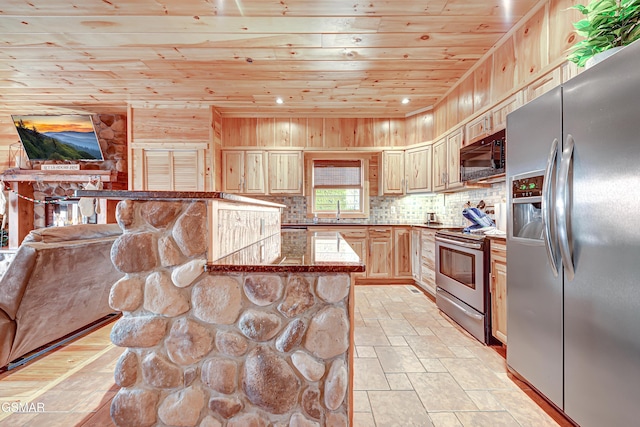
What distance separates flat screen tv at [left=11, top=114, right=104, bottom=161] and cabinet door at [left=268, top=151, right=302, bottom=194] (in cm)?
293

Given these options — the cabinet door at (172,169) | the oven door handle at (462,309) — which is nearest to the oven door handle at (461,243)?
the oven door handle at (462,309)

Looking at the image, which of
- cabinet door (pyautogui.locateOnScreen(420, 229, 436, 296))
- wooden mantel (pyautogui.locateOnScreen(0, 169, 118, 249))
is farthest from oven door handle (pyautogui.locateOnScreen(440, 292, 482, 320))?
wooden mantel (pyautogui.locateOnScreen(0, 169, 118, 249))

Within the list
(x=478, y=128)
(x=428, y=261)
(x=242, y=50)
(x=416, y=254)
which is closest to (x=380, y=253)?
(x=416, y=254)

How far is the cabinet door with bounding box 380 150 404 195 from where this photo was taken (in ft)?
14.9

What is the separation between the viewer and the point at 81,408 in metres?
1.56

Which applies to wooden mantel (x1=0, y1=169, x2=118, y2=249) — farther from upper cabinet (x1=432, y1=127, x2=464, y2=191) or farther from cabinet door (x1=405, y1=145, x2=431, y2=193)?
upper cabinet (x1=432, y1=127, x2=464, y2=191)

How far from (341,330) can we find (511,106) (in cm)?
253

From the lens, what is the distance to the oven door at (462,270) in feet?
7.87

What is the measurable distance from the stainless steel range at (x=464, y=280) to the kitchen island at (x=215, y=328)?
5.79ft

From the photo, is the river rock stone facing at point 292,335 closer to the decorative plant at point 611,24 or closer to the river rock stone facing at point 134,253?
the river rock stone facing at point 134,253

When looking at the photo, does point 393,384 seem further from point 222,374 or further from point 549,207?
point 549,207

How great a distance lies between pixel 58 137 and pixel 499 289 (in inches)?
256

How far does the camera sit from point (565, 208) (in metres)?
1.32

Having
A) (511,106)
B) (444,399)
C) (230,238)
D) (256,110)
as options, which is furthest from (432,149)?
(230,238)
